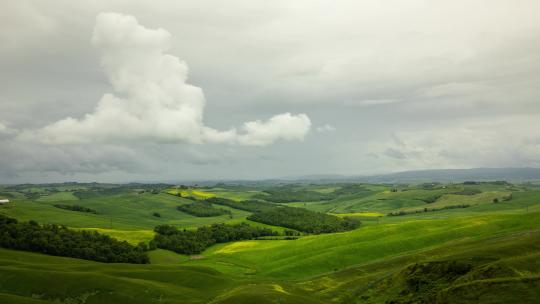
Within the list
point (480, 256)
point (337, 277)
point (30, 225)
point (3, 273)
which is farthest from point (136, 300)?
point (30, 225)

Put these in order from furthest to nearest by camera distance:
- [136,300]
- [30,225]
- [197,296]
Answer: [30,225] < [197,296] < [136,300]

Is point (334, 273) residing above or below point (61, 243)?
below

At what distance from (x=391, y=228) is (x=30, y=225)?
138386 millimetres

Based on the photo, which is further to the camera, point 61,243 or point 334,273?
point 61,243

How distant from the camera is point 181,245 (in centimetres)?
17812

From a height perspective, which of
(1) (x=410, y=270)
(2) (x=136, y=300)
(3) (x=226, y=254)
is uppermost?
(1) (x=410, y=270)

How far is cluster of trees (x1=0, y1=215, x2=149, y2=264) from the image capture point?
125562 millimetres

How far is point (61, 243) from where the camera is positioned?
129 m

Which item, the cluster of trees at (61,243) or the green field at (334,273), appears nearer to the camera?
the green field at (334,273)

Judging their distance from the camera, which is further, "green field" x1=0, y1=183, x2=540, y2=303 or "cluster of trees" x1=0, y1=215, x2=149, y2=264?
"cluster of trees" x1=0, y1=215, x2=149, y2=264

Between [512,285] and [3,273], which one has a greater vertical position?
[512,285]

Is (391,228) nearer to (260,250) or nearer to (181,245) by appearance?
(260,250)

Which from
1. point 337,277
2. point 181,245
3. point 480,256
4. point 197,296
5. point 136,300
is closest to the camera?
point 480,256

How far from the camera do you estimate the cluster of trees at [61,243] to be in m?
126
